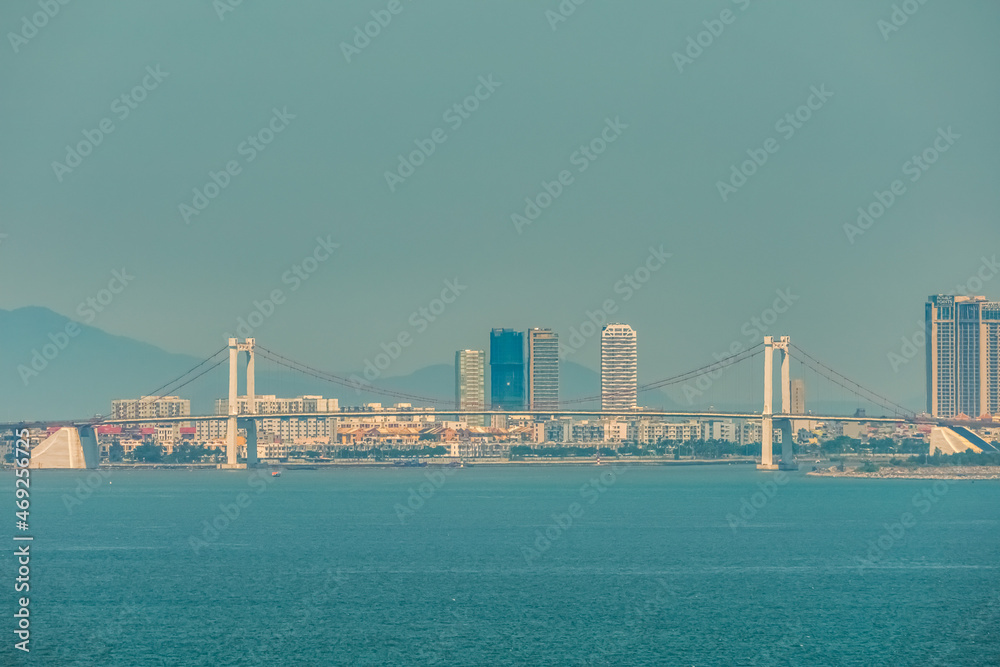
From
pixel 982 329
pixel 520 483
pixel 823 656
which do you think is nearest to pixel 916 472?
pixel 520 483

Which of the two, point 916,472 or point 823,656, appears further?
point 916,472

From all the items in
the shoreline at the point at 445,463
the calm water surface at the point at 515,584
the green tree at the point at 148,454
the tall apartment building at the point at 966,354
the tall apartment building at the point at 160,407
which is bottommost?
the shoreline at the point at 445,463

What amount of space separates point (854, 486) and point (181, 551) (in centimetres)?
4051

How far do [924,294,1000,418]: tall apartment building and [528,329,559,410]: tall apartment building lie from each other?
51.2m

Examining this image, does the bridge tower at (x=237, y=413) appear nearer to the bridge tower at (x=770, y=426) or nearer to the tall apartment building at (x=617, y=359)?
the bridge tower at (x=770, y=426)

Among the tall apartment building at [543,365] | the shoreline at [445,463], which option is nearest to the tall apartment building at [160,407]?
the shoreline at [445,463]

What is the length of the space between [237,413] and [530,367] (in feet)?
330

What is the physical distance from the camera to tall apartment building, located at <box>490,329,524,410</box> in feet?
582

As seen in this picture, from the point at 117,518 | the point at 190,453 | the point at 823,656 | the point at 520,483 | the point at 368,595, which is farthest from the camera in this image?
the point at 190,453

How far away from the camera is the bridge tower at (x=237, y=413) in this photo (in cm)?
7425

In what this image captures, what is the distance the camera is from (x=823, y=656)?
69.5 ft

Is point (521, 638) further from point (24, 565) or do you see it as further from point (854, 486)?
point (854, 486)

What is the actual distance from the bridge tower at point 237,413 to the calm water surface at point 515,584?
2163 centimetres

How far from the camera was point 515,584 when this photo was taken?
27906 mm
